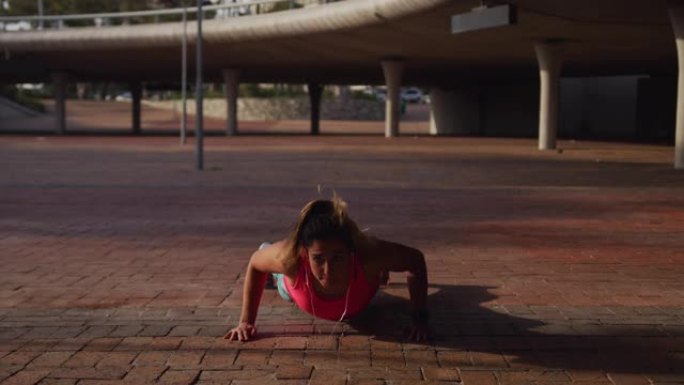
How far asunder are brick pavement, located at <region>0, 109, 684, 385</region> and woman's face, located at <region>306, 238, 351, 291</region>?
48cm

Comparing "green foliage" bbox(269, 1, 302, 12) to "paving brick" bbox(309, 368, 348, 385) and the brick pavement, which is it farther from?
"paving brick" bbox(309, 368, 348, 385)

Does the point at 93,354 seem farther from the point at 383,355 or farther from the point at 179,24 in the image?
the point at 179,24

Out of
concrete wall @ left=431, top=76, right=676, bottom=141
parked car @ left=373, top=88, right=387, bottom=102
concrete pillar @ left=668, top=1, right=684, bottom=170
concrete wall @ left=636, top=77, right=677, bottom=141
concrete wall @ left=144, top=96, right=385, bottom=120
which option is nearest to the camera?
concrete pillar @ left=668, top=1, right=684, bottom=170

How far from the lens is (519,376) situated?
4.41 meters

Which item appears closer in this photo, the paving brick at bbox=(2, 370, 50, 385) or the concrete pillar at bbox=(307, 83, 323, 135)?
the paving brick at bbox=(2, 370, 50, 385)

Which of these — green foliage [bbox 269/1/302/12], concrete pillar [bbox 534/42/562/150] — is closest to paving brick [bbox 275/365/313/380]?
concrete pillar [bbox 534/42/562/150]

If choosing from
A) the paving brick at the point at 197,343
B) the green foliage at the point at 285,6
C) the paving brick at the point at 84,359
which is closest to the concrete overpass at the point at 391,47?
the green foliage at the point at 285,6

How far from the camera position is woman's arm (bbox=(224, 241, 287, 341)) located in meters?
4.98

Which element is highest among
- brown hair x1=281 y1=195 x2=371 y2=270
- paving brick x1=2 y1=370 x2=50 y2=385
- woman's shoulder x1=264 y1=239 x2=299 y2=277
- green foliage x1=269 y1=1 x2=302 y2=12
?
green foliage x1=269 y1=1 x2=302 y2=12

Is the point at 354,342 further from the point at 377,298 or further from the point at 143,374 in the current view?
the point at 143,374

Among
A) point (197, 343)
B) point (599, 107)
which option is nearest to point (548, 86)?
point (599, 107)

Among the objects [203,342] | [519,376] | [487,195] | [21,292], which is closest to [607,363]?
[519,376]

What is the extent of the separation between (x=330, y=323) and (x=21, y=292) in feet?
8.66

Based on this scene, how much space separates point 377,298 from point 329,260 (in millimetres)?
1681
